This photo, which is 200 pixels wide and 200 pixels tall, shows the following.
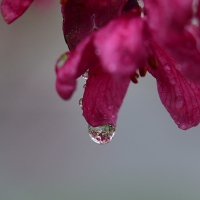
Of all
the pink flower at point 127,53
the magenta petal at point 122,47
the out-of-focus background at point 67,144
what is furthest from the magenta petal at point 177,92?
the out-of-focus background at point 67,144

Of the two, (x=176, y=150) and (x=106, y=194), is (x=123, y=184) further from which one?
(x=176, y=150)

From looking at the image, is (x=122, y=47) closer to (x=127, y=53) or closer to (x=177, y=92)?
(x=127, y=53)

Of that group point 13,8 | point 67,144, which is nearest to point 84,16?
point 13,8

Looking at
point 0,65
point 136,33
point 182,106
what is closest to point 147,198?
point 0,65

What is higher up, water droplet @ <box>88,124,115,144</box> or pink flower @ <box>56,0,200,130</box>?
pink flower @ <box>56,0,200,130</box>

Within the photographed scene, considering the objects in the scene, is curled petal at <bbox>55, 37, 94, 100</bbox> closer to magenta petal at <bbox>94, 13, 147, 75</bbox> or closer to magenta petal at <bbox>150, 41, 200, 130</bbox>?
magenta petal at <bbox>94, 13, 147, 75</bbox>

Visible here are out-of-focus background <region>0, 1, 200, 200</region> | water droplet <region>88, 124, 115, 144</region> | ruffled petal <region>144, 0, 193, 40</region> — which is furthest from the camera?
out-of-focus background <region>0, 1, 200, 200</region>

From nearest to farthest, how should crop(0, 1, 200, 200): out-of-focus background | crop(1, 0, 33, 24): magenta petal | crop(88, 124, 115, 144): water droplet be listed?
crop(1, 0, 33, 24): magenta petal → crop(88, 124, 115, 144): water droplet → crop(0, 1, 200, 200): out-of-focus background

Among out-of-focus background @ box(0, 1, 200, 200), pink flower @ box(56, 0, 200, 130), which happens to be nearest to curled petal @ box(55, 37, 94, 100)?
pink flower @ box(56, 0, 200, 130)
